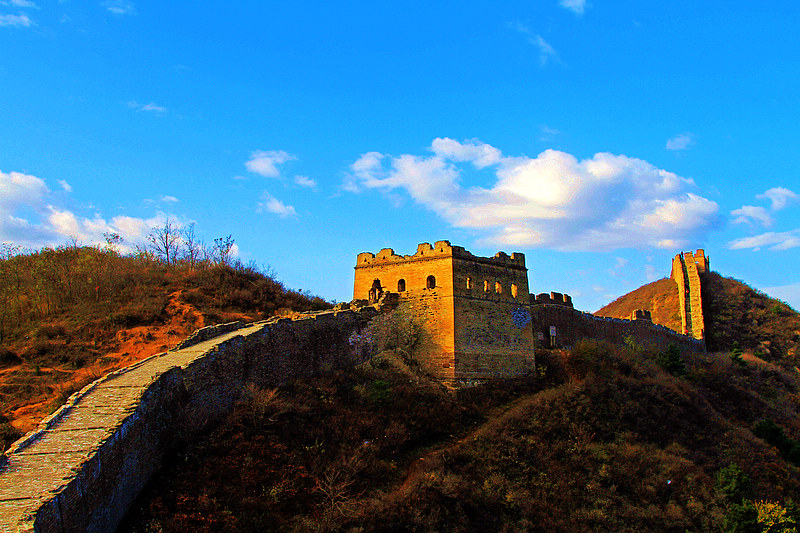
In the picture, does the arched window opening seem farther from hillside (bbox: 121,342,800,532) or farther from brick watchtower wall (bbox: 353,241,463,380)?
hillside (bbox: 121,342,800,532)

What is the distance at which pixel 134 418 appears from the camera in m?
12.3

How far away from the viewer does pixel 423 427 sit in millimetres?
18328

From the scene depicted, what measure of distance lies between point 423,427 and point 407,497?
422 cm

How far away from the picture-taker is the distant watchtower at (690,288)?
45312mm

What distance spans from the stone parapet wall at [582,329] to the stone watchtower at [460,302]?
6.04 metres

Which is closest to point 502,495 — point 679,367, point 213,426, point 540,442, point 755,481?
point 540,442

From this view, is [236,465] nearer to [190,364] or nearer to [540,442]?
[190,364]

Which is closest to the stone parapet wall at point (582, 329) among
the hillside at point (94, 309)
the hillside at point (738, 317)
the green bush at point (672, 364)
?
the green bush at point (672, 364)

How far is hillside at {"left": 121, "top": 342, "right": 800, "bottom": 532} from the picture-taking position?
1319 centimetres

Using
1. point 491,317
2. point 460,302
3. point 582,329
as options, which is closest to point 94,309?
point 460,302

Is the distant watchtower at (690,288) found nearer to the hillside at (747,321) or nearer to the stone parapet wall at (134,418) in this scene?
the hillside at (747,321)

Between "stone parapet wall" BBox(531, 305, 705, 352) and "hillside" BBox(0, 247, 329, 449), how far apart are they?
11.1m

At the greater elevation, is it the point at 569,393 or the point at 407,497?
the point at 569,393

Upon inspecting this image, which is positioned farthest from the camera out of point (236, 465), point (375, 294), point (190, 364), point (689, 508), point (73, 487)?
point (375, 294)
